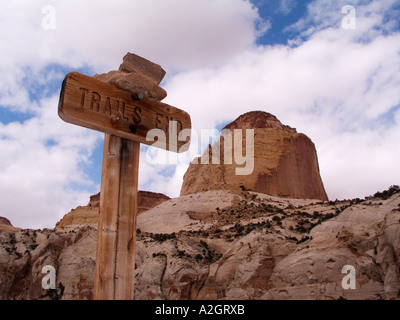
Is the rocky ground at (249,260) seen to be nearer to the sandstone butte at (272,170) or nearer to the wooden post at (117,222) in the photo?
the wooden post at (117,222)

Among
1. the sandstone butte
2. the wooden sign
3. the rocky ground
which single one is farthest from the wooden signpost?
the sandstone butte

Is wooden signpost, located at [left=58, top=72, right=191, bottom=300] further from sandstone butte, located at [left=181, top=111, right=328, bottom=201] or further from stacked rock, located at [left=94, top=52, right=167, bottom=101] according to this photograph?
sandstone butte, located at [left=181, top=111, right=328, bottom=201]

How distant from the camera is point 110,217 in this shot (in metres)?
2.53

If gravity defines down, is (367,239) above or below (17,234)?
below

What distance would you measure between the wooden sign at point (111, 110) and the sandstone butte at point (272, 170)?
37700 millimetres

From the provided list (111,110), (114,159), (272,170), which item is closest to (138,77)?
(111,110)

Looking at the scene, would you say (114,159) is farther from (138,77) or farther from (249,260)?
(249,260)

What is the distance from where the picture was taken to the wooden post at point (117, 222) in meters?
2.42

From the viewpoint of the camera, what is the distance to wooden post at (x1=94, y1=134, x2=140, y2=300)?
242 centimetres

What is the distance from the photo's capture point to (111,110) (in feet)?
8.82
